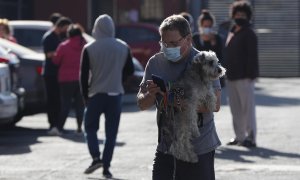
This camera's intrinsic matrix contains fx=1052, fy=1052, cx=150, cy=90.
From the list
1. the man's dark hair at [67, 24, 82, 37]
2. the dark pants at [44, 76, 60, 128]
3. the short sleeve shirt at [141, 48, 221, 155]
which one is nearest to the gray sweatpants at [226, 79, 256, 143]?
the man's dark hair at [67, 24, 82, 37]

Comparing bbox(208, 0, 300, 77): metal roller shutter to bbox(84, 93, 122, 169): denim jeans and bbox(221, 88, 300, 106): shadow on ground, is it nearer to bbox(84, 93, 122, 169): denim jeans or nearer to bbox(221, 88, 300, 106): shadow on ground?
bbox(221, 88, 300, 106): shadow on ground

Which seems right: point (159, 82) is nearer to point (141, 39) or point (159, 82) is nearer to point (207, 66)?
point (207, 66)

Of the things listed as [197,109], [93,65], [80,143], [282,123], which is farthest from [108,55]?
[282,123]

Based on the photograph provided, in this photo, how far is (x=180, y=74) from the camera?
6770mm

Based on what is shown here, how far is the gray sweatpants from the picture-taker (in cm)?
1402

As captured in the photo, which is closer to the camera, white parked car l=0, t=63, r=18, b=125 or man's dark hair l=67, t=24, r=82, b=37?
white parked car l=0, t=63, r=18, b=125

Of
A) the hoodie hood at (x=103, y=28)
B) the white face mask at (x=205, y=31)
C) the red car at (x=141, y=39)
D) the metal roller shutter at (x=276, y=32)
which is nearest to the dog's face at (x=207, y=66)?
the hoodie hood at (x=103, y=28)

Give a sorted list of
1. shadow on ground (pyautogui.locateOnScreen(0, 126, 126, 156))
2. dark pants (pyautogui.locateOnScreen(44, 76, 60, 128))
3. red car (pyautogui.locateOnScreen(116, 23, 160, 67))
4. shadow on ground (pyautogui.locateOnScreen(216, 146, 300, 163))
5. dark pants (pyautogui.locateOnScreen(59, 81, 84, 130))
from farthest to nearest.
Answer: red car (pyautogui.locateOnScreen(116, 23, 160, 67)) → dark pants (pyautogui.locateOnScreen(44, 76, 60, 128)) → dark pants (pyautogui.locateOnScreen(59, 81, 84, 130)) → shadow on ground (pyautogui.locateOnScreen(0, 126, 126, 156)) → shadow on ground (pyautogui.locateOnScreen(216, 146, 300, 163))

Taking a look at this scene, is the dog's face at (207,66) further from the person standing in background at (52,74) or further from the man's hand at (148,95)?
the person standing in background at (52,74)

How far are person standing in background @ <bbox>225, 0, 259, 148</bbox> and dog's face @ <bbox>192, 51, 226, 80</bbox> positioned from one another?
7286 mm

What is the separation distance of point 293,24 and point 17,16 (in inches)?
349

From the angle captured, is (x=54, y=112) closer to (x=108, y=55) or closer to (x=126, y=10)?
(x=108, y=55)

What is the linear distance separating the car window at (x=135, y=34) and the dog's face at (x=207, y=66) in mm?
18940

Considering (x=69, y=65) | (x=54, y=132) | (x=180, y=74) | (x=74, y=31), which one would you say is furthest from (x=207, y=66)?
(x=54, y=132)
